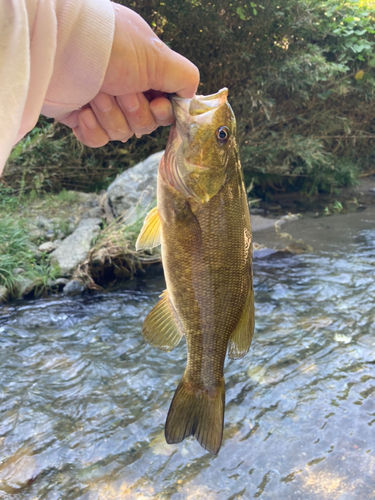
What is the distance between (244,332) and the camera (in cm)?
195

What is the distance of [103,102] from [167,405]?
2.73 meters

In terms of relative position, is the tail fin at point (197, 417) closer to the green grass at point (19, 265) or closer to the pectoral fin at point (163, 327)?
the pectoral fin at point (163, 327)

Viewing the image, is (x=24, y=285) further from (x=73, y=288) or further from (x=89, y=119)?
(x=89, y=119)

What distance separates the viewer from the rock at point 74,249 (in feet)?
19.0

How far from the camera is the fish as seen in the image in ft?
5.80

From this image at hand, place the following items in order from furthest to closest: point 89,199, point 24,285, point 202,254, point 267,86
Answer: point 267,86 < point 89,199 < point 24,285 < point 202,254

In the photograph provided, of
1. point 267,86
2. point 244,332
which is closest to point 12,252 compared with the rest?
point 244,332

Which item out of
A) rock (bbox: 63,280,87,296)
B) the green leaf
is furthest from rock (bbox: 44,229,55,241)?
the green leaf

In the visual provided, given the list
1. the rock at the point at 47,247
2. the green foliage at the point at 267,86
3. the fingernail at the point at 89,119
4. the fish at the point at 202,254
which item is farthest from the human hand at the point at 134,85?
the green foliage at the point at 267,86

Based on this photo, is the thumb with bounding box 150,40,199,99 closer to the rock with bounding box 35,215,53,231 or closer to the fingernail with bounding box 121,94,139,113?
the fingernail with bounding box 121,94,139,113

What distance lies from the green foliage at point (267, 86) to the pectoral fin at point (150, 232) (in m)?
6.91

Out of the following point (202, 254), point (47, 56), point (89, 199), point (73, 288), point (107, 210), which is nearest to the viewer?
point (47, 56)

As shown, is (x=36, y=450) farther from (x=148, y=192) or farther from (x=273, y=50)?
(x=273, y=50)

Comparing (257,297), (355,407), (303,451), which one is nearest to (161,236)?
(303,451)
